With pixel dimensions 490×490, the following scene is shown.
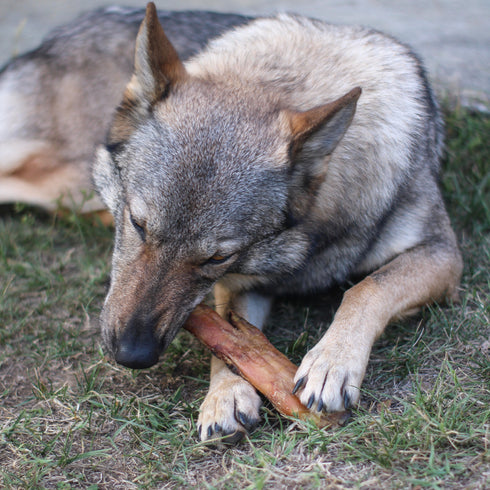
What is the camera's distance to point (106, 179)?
3.04 metres

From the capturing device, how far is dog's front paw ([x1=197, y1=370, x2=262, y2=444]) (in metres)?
2.51

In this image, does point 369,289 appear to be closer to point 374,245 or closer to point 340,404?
point 374,245

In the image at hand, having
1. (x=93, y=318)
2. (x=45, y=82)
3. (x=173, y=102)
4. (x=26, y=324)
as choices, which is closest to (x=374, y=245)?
(x=173, y=102)

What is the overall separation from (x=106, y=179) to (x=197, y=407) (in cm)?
122

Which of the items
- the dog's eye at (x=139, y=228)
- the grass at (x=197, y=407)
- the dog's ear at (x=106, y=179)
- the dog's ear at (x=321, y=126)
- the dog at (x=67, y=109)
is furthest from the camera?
the dog at (x=67, y=109)

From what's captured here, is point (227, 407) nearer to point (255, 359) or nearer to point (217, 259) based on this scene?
point (255, 359)

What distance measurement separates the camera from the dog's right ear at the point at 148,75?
271 cm

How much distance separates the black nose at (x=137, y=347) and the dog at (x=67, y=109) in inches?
84.1

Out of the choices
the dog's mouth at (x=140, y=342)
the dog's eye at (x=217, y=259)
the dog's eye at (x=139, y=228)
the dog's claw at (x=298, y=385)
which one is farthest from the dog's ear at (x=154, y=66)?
the dog's claw at (x=298, y=385)

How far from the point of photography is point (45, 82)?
15.1 feet

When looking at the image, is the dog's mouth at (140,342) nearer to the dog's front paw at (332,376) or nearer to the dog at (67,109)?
the dog's front paw at (332,376)

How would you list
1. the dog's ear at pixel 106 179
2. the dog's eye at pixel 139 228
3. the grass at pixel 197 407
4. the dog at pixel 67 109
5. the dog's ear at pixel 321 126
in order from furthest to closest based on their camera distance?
1. the dog at pixel 67 109
2. the dog's ear at pixel 106 179
3. the dog's eye at pixel 139 228
4. the dog's ear at pixel 321 126
5. the grass at pixel 197 407

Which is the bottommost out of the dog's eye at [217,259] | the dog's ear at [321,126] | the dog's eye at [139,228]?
the dog's eye at [217,259]

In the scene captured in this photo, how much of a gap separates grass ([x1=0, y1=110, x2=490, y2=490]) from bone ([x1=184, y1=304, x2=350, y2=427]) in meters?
0.08
